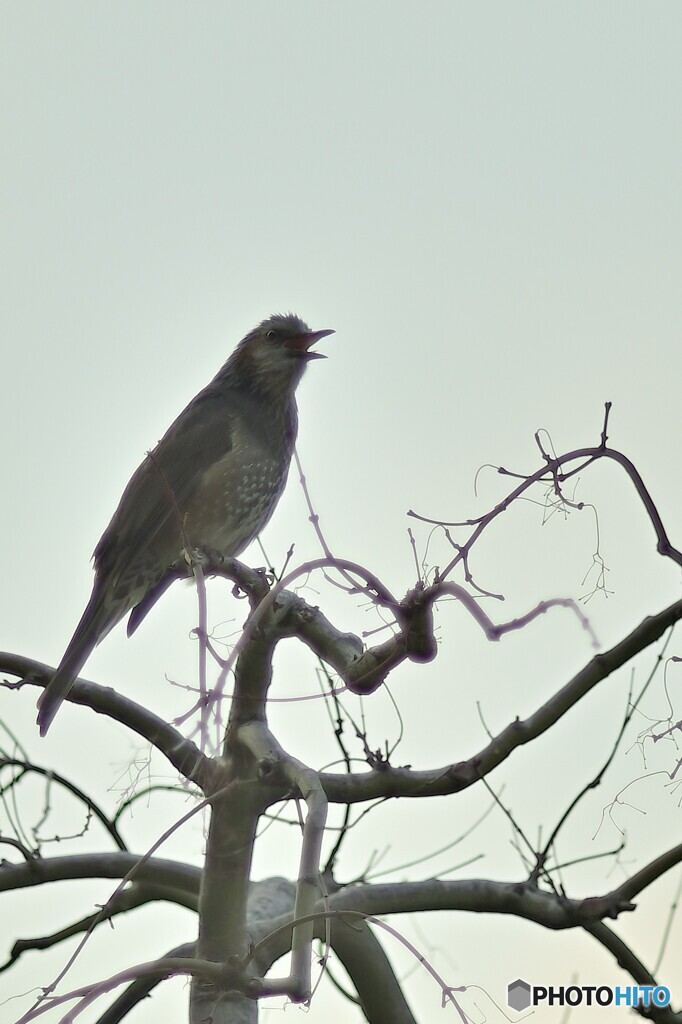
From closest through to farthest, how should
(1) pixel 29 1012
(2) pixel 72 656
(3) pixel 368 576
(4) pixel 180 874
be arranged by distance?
(1) pixel 29 1012 → (3) pixel 368 576 → (4) pixel 180 874 → (2) pixel 72 656

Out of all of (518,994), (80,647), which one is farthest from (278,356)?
(518,994)

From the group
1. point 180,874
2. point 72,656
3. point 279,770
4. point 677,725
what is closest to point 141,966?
point 279,770

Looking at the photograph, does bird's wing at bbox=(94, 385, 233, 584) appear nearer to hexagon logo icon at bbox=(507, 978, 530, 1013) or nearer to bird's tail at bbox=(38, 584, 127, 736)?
bird's tail at bbox=(38, 584, 127, 736)

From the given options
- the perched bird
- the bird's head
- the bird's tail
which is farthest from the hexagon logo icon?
the bird's head

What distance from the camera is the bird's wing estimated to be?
18.5 feet

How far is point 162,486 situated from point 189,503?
167mm

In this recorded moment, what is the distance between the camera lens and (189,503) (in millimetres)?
5656

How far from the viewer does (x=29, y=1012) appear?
2.46 meters

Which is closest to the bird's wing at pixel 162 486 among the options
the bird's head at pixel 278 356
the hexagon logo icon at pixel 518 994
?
the bird's head at pixel 278 356

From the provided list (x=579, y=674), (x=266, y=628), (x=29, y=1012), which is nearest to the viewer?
(x=29, y=1012)

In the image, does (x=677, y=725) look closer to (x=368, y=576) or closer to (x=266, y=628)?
(x=368, y=576)

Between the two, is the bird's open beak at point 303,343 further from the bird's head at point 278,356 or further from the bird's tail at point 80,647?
the bird's tail at point 80,647

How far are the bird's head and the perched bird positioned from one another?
0.53 feet

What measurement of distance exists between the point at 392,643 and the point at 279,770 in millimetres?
577
